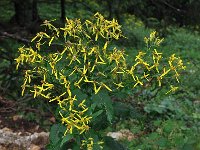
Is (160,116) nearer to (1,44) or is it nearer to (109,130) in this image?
(109,130)

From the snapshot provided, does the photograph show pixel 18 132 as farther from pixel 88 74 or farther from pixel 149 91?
pixel 88 74

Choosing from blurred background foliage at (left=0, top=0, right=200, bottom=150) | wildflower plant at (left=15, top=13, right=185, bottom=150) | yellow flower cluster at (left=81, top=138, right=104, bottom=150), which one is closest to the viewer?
yellow flower cluster at (left=81, top=138, right=104, bottom=150)

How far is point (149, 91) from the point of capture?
790 centimetres

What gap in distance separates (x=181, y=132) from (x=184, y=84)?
2999 mm

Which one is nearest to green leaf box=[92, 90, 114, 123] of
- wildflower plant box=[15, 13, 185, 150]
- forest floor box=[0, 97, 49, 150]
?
wildflower plant box=[15, 13, 185, 150]

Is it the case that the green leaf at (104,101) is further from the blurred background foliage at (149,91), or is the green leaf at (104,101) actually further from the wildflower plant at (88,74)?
the blurred background foliage at (149,91)

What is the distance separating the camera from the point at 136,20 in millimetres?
9648

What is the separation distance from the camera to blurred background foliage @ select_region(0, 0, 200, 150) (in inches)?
229

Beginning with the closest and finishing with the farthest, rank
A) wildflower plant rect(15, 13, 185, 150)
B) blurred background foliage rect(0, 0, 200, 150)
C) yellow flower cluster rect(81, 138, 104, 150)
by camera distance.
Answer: yellow flower cluster rect(81, 138, 104, 150) < wildflower plant rect(15, 13, 185, 150) < blurred background foliage rect(0, 0, 200, 150)

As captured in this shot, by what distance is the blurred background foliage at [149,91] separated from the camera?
229 inches

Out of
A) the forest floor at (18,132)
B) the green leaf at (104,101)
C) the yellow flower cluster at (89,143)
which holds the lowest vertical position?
the forest floor at (18,132)

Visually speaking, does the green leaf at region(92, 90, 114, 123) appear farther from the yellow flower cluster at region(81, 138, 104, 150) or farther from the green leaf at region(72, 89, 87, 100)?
the yellow flower cluster at region(81, 138, 104, 150)

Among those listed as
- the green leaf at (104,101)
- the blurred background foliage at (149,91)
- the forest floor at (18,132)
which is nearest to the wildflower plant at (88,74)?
the green leaf at (104,101)

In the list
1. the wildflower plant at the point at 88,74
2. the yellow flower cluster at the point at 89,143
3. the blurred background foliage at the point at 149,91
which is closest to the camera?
the yellow flower cluster at the point at 89,143
